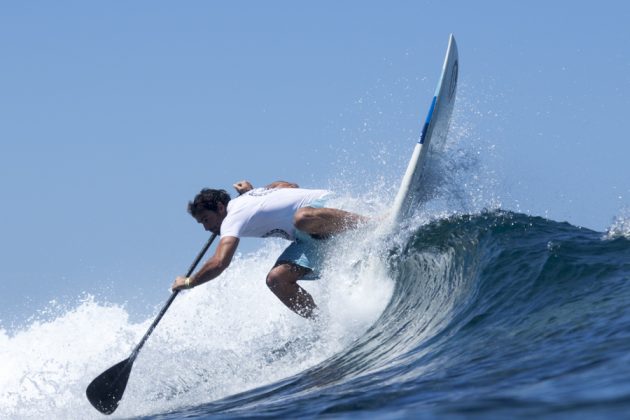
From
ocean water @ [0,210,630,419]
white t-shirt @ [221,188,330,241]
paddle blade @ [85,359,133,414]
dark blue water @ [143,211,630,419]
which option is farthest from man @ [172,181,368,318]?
paddle blade @ [85,359,133,414]

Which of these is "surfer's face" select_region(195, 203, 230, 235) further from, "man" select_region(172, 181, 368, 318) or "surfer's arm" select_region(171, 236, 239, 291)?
"surfer's arm" select_region(171, 236, 239, 291)

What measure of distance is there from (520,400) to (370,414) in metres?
0.71

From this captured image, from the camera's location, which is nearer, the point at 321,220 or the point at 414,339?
the point at 414,339

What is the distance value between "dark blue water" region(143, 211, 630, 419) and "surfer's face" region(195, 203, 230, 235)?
1.59m

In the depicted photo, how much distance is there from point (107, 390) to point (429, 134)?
3893 millimetres

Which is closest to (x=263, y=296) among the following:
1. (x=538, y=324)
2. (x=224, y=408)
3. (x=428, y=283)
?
(x=428, y=283)

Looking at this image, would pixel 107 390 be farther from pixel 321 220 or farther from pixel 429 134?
pixel 429 134

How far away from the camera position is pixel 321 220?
694cm

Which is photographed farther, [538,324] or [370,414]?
[538,324]

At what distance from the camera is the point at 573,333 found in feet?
14.1

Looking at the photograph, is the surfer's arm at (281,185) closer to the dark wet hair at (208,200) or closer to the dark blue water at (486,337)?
the dark wet hair at (208,200)

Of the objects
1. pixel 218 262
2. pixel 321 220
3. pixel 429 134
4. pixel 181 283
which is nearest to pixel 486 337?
pixel 321 220

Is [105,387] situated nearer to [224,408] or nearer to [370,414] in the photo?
[224,408]

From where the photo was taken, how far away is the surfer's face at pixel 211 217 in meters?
7.00
